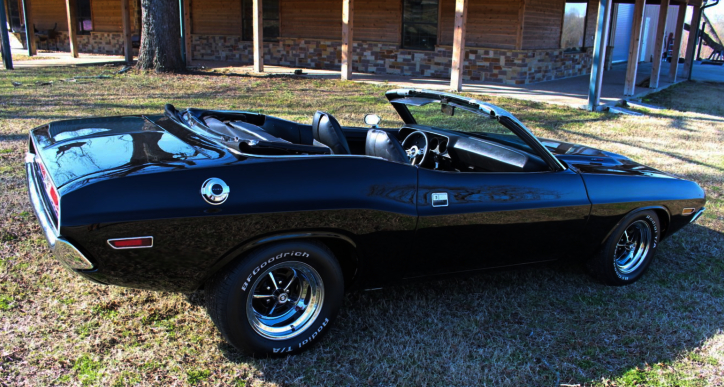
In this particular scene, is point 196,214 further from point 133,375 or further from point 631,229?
point 631,229

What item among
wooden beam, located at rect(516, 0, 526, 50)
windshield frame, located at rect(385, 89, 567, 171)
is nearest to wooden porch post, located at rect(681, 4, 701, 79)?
wooden beam, located at rect(516, 0, 526, 50)

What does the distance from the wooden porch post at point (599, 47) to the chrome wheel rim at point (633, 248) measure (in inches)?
271

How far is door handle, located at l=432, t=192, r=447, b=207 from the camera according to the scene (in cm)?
311

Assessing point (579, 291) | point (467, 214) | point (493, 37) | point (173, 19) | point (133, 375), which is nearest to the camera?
point (133, 375)

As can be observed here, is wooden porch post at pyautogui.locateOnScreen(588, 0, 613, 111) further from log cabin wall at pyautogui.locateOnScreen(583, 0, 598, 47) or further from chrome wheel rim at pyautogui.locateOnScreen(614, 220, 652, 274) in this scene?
log cabin wall at pyautogui.locateOnScreen(583, 0, 598, 47)

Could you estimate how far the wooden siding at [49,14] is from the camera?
22500mm

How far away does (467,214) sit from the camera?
322cm

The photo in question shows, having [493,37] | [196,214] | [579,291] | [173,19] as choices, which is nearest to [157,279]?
[196,214]

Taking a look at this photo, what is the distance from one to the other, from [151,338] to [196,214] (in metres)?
0.91

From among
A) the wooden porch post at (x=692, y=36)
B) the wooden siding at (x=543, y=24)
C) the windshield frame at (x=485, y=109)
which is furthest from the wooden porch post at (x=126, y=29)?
the wooden porch post at (x=692, y=36)

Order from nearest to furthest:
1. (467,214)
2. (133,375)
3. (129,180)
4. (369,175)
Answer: (129,180)
(133,375)
(369,175)
(467,214)

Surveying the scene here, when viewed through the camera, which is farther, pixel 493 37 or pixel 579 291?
pixel 493 37

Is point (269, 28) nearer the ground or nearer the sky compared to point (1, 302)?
nearer the sky

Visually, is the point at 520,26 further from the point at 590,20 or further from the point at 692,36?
the point at 692,36
